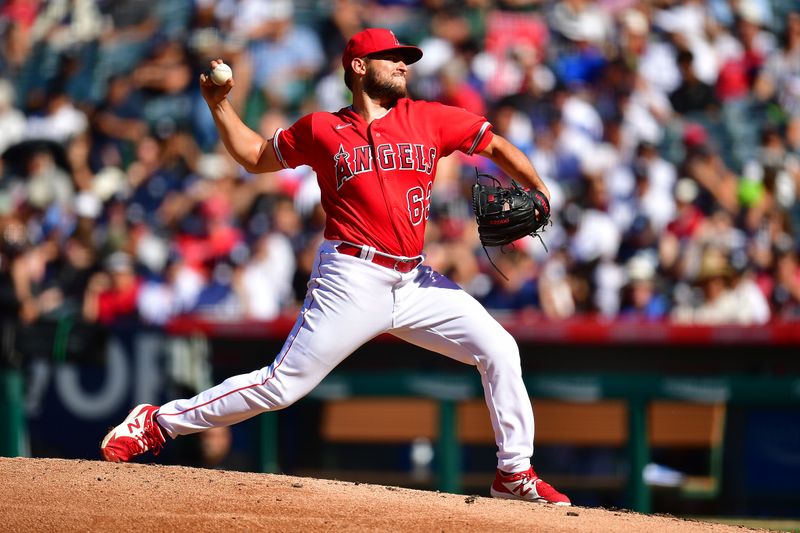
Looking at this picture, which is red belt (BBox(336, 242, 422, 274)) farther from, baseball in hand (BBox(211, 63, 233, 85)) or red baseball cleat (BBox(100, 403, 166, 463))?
red baseball cleat (BBox(100, 403, 166, 463))

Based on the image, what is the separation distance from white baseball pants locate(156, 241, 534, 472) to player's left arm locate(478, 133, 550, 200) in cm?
53

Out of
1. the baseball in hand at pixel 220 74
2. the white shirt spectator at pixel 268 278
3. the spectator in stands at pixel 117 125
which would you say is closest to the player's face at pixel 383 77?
the baseball in hand at pixel 220 74

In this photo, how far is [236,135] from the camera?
204 inches

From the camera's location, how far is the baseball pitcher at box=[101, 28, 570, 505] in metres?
4.93

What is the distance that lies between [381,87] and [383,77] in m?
0.04

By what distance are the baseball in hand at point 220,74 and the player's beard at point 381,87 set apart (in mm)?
565

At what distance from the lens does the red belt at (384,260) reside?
16.3 feet

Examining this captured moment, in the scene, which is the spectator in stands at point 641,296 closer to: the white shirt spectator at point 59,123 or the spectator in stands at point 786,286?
the spectator in stands at point 786,286

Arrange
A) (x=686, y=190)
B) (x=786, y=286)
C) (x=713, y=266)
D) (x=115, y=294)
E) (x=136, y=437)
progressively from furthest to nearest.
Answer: (x=686, y=190)
(x=115, y=294)
(x=786, y=286)
(x=713, y=266)
(x=136, y=437)

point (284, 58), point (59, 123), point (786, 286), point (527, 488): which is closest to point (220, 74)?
point (527, 488)

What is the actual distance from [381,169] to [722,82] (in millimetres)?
7545

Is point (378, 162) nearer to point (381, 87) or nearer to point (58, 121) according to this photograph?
point (381, 87)

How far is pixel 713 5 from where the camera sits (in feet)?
40.2

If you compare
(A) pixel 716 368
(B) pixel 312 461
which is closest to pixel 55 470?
(B) pixel 312 461
